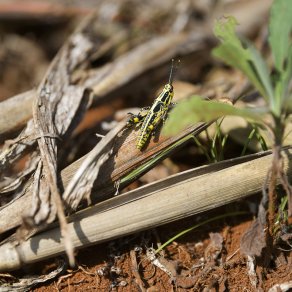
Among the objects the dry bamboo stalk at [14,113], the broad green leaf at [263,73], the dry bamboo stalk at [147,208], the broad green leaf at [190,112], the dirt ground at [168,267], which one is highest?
the dry bamboo stalk at [14,113]

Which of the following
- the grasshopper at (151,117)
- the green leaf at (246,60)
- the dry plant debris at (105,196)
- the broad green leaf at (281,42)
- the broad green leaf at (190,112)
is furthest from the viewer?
the grasshopper at (151,117)

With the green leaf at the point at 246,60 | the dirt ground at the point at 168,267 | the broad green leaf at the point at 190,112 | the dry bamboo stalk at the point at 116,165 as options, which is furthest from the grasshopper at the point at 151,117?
the broad green leaf at the point at 190,112

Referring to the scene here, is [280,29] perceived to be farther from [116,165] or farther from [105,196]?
[105,196]

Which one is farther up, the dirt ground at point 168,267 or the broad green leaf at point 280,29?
the broad green leaf at point 280,29

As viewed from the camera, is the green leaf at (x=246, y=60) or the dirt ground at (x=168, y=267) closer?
the green leaf at (x=246, y=60)

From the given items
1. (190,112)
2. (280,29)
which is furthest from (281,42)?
(190,112)

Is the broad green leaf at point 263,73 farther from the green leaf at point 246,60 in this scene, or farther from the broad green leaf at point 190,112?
the broad green leaf at point 190,112

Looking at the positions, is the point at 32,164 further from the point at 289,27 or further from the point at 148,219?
the point at 289,27

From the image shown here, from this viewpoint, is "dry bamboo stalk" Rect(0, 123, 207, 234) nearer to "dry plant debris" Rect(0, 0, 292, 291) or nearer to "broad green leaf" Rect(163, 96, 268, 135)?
"dry plant debris" Rect(0, 0, 292, 291)
